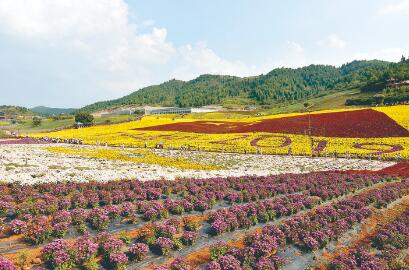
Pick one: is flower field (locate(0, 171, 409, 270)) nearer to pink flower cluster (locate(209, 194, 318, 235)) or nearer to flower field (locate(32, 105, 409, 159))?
pink flower cluster (locate(209, 194, 318, 235))

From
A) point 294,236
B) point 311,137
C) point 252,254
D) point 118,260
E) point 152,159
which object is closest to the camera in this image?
point 118,260

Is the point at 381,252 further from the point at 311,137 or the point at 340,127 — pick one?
the point at 340,127

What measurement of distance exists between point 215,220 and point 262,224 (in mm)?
3347

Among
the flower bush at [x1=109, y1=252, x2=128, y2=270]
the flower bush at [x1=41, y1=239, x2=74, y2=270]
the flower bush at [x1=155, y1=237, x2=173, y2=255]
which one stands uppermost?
the flower bush at [x1=41, y1=239, x2=74, y2=270]

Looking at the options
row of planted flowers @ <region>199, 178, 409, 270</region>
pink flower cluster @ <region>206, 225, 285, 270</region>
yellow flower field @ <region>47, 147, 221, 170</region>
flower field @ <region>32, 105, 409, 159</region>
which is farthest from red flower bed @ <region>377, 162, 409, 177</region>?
pink flower cluster @ <region>206, 225, 285, 270</region>

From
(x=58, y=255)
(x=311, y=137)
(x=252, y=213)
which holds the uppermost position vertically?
(x=58, y=255)

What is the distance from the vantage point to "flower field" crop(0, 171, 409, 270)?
1482 centimetres

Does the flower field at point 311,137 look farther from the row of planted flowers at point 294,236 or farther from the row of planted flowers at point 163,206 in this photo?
the row of planted flowers at point 294,236

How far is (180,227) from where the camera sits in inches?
746

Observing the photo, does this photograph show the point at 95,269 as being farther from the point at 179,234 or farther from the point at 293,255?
the point at 293,255

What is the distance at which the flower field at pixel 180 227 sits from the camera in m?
14.8

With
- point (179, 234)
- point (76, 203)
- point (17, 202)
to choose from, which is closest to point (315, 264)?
point (179, 234)

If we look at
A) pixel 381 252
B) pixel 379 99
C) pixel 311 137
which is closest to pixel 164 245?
pixel 381 252

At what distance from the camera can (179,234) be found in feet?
60.2
